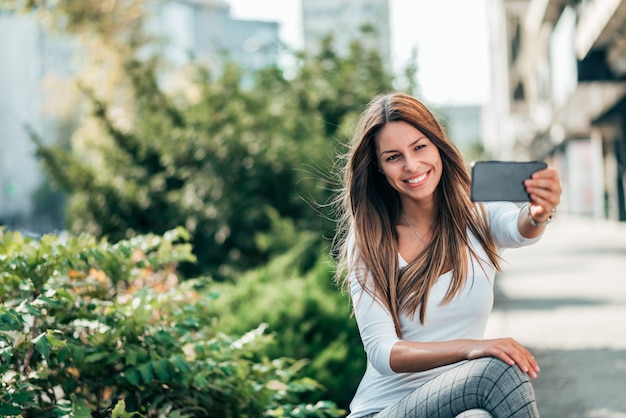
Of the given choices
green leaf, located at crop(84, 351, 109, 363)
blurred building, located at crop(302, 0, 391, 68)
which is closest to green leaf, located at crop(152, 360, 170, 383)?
green leaf, located at crop(84, 351, 109, 363)

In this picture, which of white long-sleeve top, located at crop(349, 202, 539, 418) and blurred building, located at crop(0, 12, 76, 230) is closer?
white long-sleeve top, located at crop(349, 202, 539, 418)

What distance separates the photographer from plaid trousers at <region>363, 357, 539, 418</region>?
2477 millimetres

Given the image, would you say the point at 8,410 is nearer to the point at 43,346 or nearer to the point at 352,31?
the point at 43,346

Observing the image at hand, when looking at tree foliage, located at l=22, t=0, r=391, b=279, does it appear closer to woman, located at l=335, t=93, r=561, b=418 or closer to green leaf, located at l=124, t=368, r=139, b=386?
green leaf, located at l=124, t=368, r=139, b=386

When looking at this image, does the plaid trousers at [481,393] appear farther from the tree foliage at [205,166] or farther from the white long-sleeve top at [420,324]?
the tree foliage at [205,166]

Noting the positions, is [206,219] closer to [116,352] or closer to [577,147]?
[116,352]

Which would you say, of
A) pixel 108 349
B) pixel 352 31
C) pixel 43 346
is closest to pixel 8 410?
pixel 43 346

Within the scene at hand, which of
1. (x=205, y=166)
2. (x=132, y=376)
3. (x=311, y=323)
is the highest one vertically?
(x=132, y=376)

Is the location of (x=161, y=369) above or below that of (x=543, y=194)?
below

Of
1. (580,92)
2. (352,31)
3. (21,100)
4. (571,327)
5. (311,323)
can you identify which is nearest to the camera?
(311,323)

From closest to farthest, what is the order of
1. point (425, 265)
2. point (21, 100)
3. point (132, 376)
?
point (425, 265) → point (132, 376) → point (21, 100)

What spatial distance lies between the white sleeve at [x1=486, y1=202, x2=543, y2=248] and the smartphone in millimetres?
332

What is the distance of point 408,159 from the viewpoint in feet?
9.61

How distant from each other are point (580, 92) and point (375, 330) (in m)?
27.5
